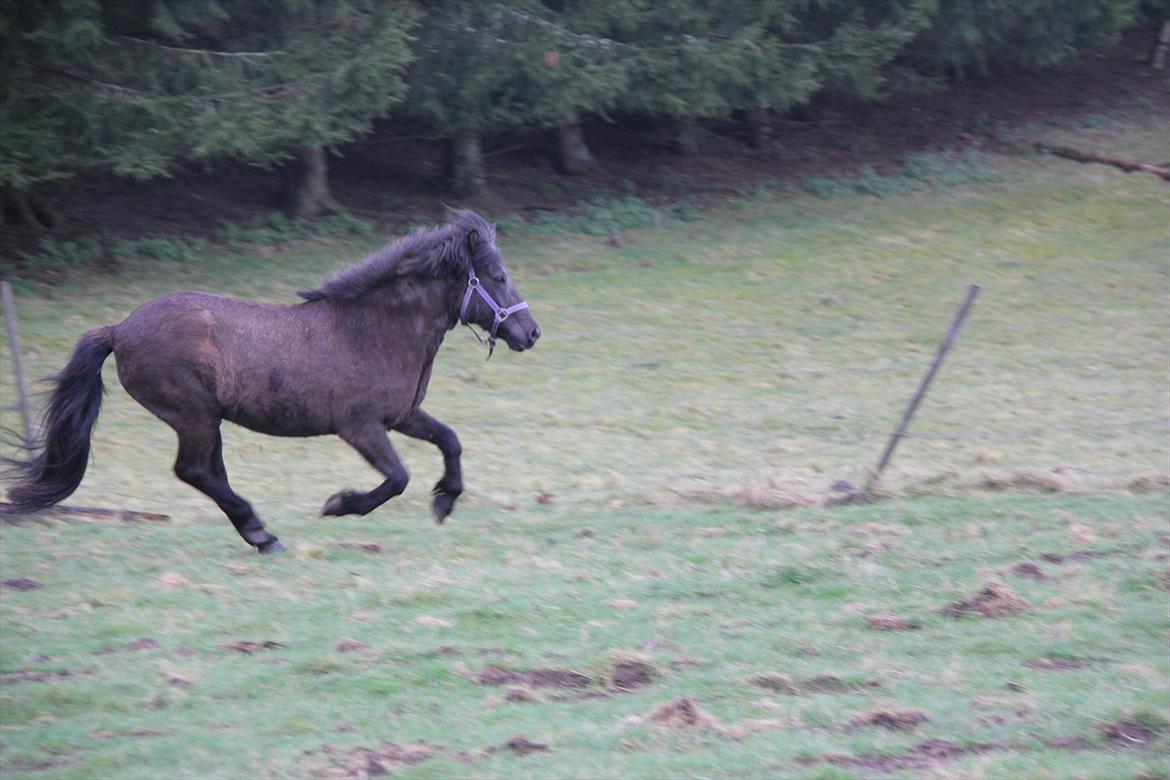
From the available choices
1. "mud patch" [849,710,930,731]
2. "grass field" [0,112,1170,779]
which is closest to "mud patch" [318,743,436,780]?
"grass field" [0,112,1170,779]

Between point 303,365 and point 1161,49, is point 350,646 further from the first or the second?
point 1161,49

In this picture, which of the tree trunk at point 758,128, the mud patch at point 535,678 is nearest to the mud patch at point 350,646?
the mud patch at point 535,678

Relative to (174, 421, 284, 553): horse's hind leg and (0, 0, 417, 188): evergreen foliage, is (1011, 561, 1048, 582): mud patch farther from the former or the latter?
(0, 0, 417, 188): evergreen foliage

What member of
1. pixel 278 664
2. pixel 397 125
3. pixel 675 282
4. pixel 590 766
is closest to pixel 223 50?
pixel 397 125

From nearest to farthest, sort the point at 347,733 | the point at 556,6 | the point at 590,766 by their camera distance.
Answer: the point at 590,766, the point at 347,733, the point at 556,6

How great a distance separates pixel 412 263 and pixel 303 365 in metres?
0.96

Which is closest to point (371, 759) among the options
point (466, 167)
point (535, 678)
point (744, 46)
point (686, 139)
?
point (535, 678)

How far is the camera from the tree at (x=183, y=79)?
1536cm

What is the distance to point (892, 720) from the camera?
5176mm

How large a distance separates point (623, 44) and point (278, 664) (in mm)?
15757

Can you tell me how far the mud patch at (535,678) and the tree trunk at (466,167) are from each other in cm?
1673

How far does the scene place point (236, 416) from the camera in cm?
819

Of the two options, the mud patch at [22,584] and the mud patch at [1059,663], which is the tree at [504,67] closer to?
the mud patch at [22,584]

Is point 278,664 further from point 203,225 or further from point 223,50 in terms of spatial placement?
point 203,225
